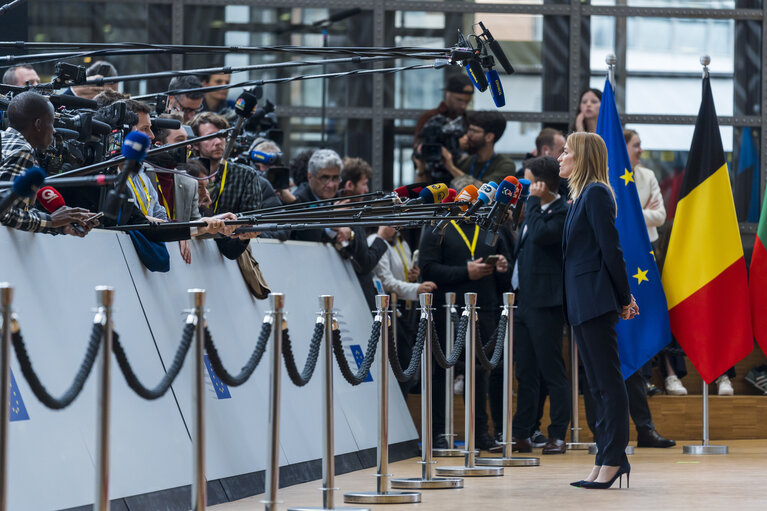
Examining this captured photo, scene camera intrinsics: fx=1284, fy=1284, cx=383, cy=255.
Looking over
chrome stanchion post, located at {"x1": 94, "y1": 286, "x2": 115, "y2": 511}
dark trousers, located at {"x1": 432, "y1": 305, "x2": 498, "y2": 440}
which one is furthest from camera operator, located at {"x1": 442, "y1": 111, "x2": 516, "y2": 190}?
chrome stanchion post, located at {"x1": 94, "y1": 286, "x2": 115, "y2": 511}

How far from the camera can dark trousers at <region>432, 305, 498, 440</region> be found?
27.8 feet

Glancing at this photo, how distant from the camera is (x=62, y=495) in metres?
4.95

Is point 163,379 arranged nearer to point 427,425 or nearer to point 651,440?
point 427,425

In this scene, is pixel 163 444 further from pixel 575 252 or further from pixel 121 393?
pixel 575 252

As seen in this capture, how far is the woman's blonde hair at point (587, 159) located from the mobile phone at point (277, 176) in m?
2.27

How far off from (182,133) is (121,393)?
1.80 meters

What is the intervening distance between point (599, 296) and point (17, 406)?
2902mm

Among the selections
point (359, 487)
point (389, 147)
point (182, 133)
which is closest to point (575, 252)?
point (359, 487)

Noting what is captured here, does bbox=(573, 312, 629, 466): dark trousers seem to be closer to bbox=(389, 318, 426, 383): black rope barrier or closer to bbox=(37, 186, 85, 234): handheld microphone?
bbox=(389, 318, 426, 383): black rope barrier

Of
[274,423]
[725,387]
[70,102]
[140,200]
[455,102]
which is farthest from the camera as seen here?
[455,102]

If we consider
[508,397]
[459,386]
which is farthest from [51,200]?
[459,386]

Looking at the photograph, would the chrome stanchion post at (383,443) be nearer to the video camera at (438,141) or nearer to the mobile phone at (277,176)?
the mobile phone at (277,176)

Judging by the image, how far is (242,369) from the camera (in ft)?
16.3

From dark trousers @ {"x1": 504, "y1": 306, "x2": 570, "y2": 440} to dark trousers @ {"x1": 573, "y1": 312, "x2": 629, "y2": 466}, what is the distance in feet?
6.02
